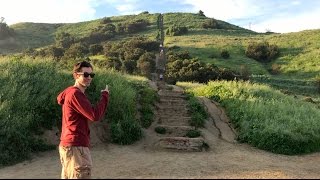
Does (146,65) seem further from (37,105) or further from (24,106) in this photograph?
(24,106)

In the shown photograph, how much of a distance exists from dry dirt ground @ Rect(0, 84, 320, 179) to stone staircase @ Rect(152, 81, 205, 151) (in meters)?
0.31

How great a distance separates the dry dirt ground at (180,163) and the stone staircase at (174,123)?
0.31m

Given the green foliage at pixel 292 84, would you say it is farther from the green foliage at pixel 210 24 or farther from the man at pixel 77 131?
the man at pixel 77 131

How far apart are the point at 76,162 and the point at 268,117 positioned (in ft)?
36.9

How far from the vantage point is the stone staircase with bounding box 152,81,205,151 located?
41.4 feet

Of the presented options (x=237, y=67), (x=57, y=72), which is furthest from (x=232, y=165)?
(x=237, y=67)

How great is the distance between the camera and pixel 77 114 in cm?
500

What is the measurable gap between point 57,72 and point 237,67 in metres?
25.8

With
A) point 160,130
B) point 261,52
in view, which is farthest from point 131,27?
point 160,130

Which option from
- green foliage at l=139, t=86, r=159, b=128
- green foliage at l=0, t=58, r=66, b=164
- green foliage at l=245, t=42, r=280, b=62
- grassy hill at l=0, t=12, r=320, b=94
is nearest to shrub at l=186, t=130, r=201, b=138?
green foliage at l=139, t=86, r=159, b=128

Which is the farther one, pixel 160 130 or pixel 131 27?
pixel 131 27

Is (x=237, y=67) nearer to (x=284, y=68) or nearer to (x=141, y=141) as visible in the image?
(x=284, y=68)

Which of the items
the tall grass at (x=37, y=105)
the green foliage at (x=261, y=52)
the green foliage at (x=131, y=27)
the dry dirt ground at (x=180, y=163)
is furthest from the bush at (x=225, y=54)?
the dry dirt ground at (x=180, y=163)

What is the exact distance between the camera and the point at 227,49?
4488 centimetres
